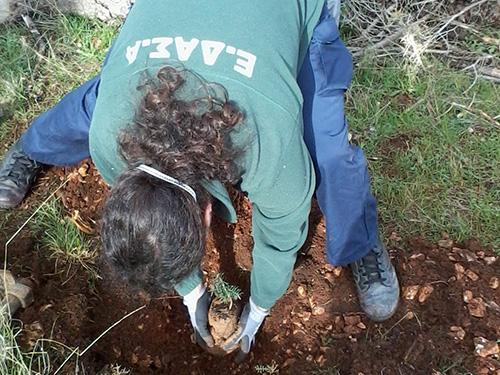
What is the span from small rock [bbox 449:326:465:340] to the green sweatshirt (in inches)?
32.3

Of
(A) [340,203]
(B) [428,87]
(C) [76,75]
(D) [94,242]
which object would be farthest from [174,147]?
(B) [428,87]

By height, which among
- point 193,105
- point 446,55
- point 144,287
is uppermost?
point 193,105

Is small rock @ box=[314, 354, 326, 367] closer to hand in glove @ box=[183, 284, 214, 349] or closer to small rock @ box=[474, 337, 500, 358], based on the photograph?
hand in glove @ box=[183, 284, 214, 349]

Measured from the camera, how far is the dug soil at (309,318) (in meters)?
2.07

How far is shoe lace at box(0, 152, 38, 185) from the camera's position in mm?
2365

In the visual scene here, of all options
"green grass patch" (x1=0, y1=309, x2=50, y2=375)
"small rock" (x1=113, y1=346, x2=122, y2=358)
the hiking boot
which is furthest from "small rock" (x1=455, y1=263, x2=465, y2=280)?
the hiking boot

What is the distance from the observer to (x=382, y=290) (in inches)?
85.0

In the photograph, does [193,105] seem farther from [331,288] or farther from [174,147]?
[331,288]

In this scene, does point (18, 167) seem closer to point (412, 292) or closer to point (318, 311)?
point (318, 311)

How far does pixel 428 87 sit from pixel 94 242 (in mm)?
1509

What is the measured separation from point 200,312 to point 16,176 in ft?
2.89

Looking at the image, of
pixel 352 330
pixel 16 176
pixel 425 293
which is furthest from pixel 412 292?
pixel 16 176

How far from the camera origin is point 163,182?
1.38 meters

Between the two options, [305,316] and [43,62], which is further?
[43,62]
